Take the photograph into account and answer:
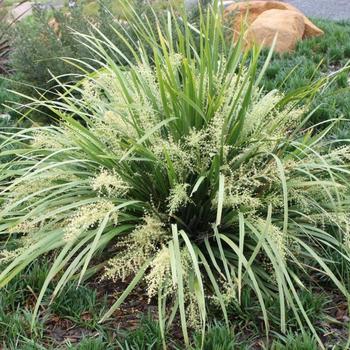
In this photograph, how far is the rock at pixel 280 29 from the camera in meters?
6.45

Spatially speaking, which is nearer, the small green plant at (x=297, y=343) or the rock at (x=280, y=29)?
the small green plant at (x=297, y=343)

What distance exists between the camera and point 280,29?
21.5ft

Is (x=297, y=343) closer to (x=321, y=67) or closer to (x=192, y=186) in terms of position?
(x=192, y=186)

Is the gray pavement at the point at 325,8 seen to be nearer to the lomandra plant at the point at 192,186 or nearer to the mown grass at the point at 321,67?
the mown grass at the point at 321,67

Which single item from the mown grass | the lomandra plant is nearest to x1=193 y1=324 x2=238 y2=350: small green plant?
the lomandra plant

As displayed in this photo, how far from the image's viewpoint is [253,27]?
6.65 m

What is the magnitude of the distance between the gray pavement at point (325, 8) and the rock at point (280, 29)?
3309 mm

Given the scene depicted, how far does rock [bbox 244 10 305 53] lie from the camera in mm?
6445

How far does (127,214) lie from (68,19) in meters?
3.06

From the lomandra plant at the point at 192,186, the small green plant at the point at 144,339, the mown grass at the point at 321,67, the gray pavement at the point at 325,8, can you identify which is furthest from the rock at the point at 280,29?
the small green plant at the point at 144,339

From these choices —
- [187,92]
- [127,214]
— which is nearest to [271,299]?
[127,214]

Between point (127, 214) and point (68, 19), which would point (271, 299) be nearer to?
point (127, 214)

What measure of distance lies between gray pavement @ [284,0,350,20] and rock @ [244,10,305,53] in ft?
10.9

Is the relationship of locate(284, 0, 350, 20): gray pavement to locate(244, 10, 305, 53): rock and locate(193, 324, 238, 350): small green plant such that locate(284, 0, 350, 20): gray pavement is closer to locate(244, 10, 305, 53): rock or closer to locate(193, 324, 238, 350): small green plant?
locate(244, 10, 305, 53): rock
